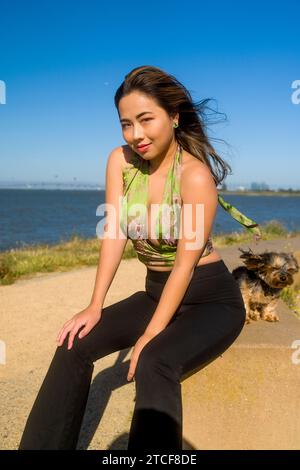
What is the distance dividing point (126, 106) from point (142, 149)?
0.28 metres

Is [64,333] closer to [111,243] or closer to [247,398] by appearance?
[111,243]

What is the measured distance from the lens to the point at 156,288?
2.88 meters

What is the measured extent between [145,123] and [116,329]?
129cm

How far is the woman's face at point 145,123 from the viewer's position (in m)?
2.68

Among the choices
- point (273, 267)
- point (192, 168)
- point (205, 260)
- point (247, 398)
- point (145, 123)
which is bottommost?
point (247, 398)

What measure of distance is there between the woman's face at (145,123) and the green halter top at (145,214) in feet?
0.60

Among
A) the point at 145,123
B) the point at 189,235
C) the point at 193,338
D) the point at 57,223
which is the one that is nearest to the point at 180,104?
the point at 145,123

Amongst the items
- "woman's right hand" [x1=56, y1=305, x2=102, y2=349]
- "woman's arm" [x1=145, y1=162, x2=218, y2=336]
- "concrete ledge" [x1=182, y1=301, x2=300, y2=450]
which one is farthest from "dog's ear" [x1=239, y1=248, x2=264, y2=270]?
"woman's right hand" [x1=56, y1=305, x2=102, y2=349]

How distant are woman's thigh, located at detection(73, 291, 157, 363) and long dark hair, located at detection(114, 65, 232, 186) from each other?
3.34 ft

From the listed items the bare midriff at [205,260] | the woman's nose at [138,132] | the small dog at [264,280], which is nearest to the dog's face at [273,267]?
the small dog at [264,280]

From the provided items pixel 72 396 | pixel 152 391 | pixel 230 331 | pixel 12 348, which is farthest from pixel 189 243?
pixel 12 348

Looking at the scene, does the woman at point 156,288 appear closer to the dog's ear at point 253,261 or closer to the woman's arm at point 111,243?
the woman's arm at point 111,243

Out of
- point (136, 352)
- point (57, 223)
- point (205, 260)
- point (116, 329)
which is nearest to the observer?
point (136, 352)

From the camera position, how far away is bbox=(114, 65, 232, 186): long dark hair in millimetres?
2688
